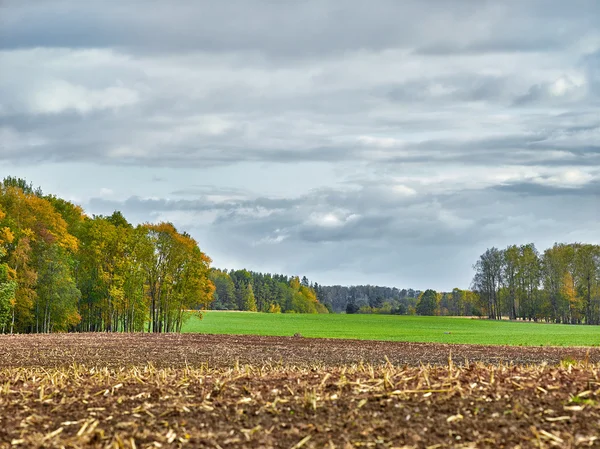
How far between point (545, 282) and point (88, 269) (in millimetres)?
81898

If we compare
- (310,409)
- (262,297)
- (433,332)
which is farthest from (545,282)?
(310,409)

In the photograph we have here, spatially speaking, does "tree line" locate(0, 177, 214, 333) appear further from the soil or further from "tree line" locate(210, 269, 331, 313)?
"tree line" locate(210, 269, 331, 313)

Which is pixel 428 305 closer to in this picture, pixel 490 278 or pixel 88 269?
pixel 490 278

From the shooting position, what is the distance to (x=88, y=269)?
62750 mm

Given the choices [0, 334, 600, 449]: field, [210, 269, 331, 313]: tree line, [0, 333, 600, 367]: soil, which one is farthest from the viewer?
[210, 269, 331, 313]: tree line

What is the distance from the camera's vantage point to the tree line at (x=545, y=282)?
110062 mm

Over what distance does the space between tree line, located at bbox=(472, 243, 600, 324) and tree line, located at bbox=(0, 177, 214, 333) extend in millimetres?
71263

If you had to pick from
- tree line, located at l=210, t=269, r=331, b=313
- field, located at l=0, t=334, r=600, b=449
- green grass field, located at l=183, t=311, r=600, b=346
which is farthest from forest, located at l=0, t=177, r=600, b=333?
tree line, located at l=210, t=269, r=331, b=313

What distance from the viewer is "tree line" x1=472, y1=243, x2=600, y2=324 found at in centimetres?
11006

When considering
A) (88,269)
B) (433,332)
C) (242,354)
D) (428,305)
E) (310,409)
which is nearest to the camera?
(310,409)

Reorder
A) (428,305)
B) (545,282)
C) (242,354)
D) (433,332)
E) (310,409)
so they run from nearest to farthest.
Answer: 1. (310,409)
2. (242,354)
3. (433,332)
4. (545,282)
5. (428,305)

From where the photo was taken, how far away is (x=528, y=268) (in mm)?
117000

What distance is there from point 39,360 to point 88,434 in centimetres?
2074

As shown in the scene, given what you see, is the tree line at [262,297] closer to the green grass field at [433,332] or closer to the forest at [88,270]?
the green grass field at [433,332]
